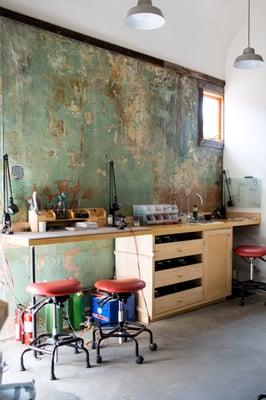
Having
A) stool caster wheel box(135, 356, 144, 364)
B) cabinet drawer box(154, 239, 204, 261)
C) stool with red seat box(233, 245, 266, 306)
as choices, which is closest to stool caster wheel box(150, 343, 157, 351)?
A: stool caster wheel box(135, 356, 144, 364)

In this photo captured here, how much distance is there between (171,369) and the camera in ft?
10.3

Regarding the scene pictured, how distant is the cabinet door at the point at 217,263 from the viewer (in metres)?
4.84

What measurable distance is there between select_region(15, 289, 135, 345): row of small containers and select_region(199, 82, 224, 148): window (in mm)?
2731

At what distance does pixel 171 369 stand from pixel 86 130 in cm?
254

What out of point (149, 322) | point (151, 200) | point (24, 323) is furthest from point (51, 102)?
point (149, 322)

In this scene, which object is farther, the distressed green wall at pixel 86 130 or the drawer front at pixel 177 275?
the drawer front at pixel 177 275

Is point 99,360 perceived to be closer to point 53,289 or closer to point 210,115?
point 53,289

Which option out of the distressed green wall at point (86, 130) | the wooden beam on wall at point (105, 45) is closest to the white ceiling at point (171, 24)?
the wooden beam on wall at point (105, 45)

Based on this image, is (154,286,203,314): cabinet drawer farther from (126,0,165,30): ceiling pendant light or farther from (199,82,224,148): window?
(126,0,165,30): ceiling pendant light

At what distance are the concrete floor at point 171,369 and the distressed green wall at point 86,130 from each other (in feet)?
3.22

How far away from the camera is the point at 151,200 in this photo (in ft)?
16.6

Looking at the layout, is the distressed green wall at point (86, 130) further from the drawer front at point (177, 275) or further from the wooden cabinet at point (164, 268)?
the drawer front at point (177, 275)

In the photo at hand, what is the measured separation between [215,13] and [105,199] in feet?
9.76

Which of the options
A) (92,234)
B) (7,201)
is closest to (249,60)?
(92,234)
